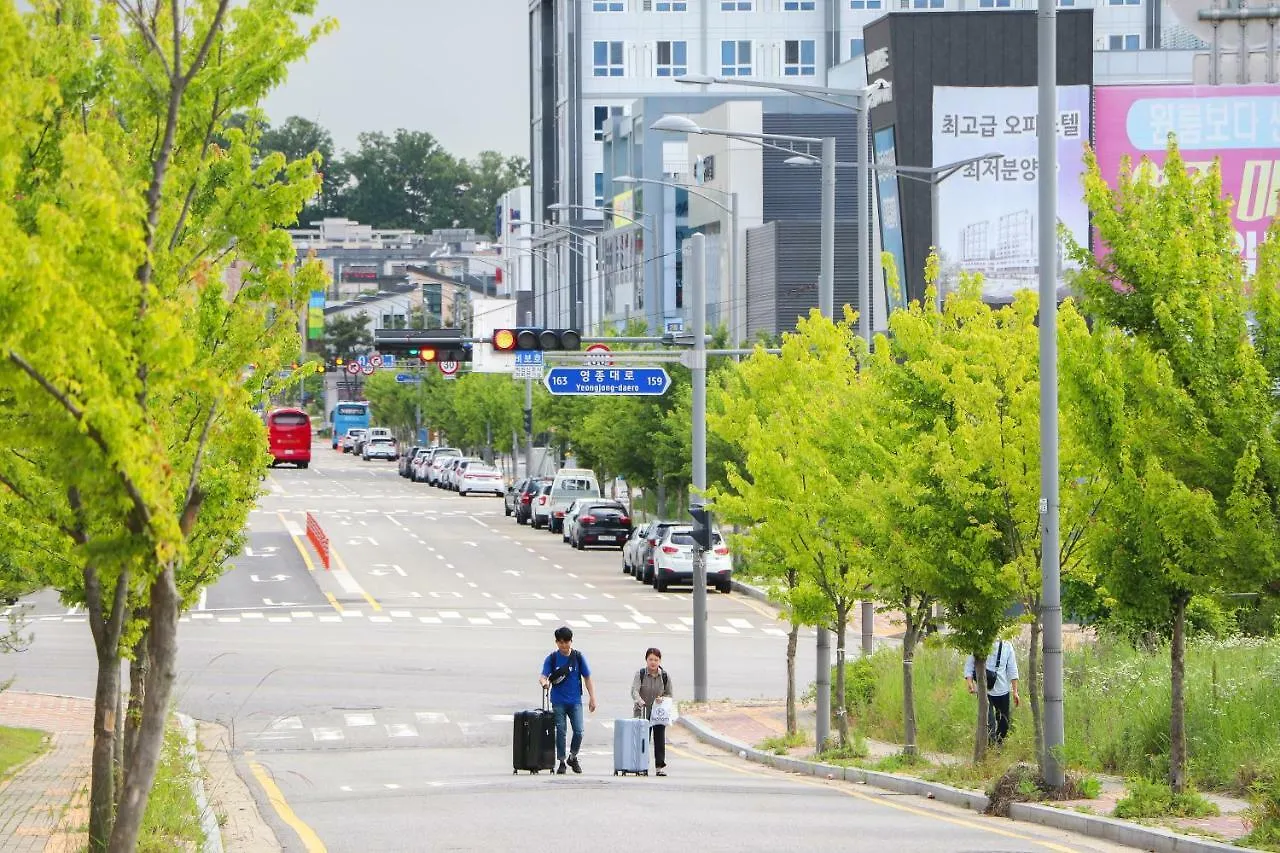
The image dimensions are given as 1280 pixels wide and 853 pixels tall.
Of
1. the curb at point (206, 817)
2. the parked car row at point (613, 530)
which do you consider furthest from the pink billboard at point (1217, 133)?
the curb at point (206, 817)

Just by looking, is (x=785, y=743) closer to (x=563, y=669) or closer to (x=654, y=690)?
(x=654, y=690)

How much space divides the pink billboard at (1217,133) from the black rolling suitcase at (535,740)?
42087 millimetres

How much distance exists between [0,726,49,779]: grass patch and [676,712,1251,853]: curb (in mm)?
8739

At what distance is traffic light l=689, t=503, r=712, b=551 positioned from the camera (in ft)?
103

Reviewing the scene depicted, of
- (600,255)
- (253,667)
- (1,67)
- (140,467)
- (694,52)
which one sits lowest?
(253,667)

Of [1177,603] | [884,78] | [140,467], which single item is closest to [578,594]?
[884,78]

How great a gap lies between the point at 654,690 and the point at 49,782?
21.2 ft

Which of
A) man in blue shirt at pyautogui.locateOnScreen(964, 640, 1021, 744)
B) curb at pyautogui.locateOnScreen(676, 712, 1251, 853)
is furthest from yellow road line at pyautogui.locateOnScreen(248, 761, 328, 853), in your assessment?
man in blue shirt at pyautogui.locateOnScreen(964, 640, 1021, 744)

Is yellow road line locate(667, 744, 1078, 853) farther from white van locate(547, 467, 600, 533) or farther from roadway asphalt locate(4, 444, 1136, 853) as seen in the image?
white van locate(547, 467, 600, 533)

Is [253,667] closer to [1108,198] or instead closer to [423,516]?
[1108,198]

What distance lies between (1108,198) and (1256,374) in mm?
2245

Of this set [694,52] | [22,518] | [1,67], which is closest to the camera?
[1,67]

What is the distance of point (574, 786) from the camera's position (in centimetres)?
2059

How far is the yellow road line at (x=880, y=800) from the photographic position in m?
16.5
